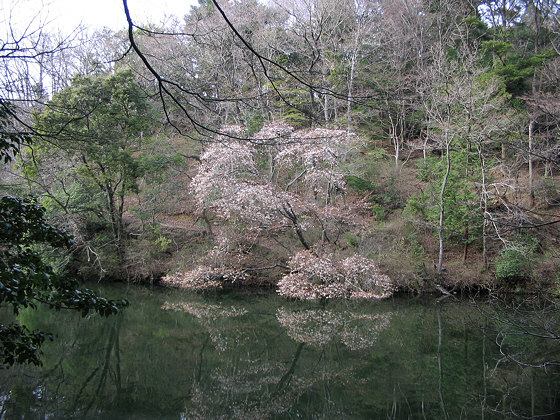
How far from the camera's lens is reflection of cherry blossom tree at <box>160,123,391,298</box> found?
11.5 meters

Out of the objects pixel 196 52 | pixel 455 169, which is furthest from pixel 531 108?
pixel 196 52

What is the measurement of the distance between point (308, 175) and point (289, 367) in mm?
7106

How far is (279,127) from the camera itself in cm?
1285

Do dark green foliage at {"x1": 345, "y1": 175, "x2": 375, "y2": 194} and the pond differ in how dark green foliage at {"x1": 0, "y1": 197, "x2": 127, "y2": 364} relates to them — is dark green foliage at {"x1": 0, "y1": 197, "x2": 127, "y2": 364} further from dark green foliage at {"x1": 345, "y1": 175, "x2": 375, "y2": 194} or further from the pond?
dark green foliage at {"x1": 345, "y1": 175, "x2": 375, "y2": 194}

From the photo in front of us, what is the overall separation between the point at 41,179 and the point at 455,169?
1345 cm

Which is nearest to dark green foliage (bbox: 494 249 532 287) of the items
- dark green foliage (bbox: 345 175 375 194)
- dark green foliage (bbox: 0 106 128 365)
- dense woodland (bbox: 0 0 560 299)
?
dense woodland (bbox: 0 0 560 299)

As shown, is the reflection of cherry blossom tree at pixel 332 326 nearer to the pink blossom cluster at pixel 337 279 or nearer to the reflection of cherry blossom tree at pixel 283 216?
the pink blossom cluster at pixel 337 279

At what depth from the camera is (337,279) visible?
→ 11414 millimetres

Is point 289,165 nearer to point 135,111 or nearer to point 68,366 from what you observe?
point 135,111

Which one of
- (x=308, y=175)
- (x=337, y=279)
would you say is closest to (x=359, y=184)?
(x=308, y=175)

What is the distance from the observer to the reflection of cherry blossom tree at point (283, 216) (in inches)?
453

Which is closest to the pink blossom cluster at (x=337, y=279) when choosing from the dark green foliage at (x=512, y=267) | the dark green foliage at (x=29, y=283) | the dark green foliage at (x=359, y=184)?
the dark green foliage at (x=512, y=267)

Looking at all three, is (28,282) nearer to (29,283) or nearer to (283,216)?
(29,283)

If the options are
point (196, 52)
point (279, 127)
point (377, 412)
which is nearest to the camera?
point (377, 412)
